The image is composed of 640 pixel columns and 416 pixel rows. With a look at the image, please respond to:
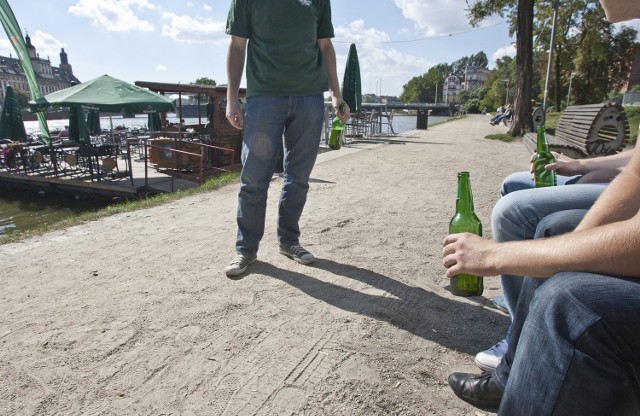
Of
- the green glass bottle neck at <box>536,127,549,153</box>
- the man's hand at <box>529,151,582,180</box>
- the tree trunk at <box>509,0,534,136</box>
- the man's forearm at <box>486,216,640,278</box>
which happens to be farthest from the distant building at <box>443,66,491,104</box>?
the man's forearm at <box>486,216,640,278</box>

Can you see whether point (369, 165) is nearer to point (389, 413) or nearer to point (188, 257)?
point (188, 257)

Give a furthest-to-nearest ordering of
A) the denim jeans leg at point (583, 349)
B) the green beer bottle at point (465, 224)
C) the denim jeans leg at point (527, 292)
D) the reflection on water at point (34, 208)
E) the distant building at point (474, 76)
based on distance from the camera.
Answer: the distant building at point (474, 76) < the reflection on water at point (34, 208) < the green beer bottle at point (465, 224) < the denim jeans leg at point (527, 292) < the denim jeans leg at point (583, 349)

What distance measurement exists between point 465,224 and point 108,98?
11.7 metres

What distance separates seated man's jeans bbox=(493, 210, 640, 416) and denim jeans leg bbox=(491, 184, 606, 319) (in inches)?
24.9

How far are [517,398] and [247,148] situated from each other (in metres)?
2.26

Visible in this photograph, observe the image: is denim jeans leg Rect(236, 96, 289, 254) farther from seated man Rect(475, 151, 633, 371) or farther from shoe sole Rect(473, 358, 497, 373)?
shoe sole Rect(473, 358, 497, 373)

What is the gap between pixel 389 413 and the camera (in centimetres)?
157

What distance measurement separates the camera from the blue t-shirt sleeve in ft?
9.02

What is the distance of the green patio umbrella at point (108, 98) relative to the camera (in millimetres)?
10969

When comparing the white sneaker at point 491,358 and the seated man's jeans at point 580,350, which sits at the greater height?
the seated man's jeans at point 580,350

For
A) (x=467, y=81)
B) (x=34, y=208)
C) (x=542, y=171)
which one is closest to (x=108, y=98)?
(x=34, y=208)

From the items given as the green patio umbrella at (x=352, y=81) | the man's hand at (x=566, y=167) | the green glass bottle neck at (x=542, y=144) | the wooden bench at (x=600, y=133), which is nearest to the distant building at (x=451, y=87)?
the green patio umbrella at (x=352, y=81)

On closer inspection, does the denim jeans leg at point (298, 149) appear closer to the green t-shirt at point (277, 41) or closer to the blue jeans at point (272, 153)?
the blue jeans at point (272, 153)

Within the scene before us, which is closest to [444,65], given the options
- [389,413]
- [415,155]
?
[415,155]
